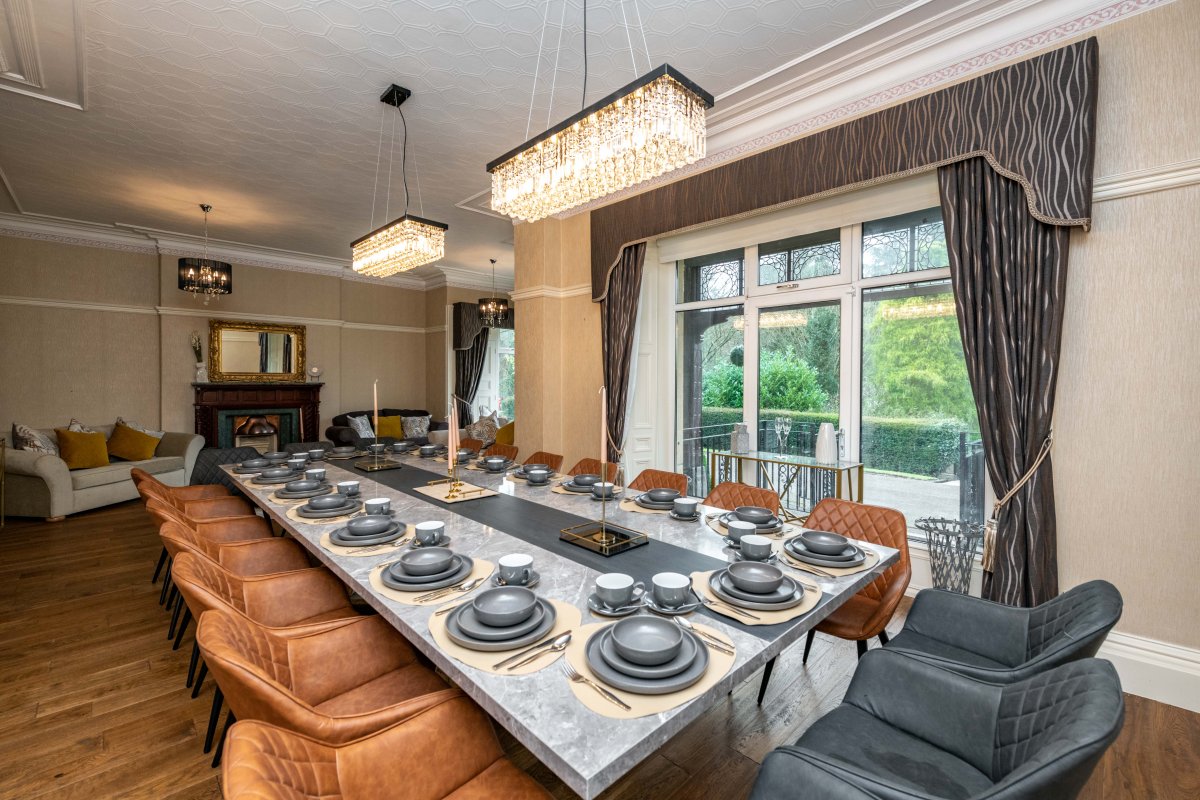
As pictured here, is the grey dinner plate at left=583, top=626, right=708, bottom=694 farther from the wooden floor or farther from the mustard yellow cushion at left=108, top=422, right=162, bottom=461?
the mustard yellow cushion at left=108, top=422, right=162, bottom=461

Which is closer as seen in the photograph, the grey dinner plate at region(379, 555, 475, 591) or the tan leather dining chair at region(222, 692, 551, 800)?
the tan leather dining chair at region(222, 692, 551, 800)

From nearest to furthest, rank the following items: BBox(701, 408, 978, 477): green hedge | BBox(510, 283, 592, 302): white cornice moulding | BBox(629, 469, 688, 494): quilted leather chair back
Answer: BBox(629, 469, 688, 494): quilted leather chair back < BBox(701, 408, 978, 477): green hedge < BBox(510, 283, 592, 302): white cornice moulding

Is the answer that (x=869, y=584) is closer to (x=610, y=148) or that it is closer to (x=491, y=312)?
(x=610, y=148)

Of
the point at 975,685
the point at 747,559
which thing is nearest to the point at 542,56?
the point at 747,559

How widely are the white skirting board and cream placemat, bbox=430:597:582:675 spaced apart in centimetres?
246

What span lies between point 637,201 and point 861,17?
179 cm

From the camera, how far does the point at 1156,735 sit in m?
1.84

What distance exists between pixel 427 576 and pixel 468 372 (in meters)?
7.24

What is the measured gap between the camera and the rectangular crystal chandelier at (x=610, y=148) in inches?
67.9

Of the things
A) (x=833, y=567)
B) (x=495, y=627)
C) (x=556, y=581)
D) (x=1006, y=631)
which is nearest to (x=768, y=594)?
(x=833, y=567)

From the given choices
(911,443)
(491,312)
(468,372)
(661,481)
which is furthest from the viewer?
(468,372)

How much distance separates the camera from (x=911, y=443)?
3020 mm

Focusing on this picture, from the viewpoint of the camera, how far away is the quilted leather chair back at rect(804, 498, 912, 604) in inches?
72.2

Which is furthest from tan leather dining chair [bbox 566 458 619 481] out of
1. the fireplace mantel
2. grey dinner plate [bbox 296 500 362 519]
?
the fireplace mantel
